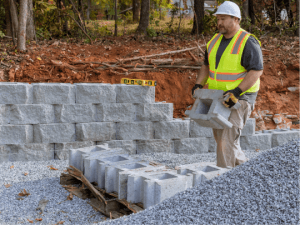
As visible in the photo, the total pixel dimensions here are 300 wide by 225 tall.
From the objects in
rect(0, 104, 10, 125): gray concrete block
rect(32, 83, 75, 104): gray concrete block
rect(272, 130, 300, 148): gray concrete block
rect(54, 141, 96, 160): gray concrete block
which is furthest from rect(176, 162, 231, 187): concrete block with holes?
rect(272, 130, 300, 148): gray concrete block

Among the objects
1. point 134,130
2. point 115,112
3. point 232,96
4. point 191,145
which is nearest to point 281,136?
point 191,145

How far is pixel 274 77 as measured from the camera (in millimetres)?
8117

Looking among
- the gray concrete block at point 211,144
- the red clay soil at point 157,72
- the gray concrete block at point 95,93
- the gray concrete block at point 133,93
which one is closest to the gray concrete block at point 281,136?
the red clay soil at point 157,72

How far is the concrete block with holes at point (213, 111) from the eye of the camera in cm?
388

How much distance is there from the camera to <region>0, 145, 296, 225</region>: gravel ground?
12.1 ft

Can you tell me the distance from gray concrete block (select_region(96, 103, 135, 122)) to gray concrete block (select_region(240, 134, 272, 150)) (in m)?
2.36

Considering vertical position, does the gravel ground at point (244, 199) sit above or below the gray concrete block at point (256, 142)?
above

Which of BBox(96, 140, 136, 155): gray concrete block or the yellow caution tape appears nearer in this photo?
the yellow caution tape

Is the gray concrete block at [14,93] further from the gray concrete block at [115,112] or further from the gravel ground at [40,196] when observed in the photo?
the gray concrete block at [115,112]

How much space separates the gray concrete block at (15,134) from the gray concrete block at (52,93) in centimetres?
49

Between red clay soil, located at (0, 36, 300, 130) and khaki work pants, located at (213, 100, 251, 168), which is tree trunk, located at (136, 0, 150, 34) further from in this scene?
khaki work pants, located at (213, 100, 251, 168)

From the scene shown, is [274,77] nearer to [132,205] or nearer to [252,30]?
[252,30]

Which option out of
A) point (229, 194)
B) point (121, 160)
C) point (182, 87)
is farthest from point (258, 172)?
point (182, 87)

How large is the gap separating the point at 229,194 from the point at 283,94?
598 cm
